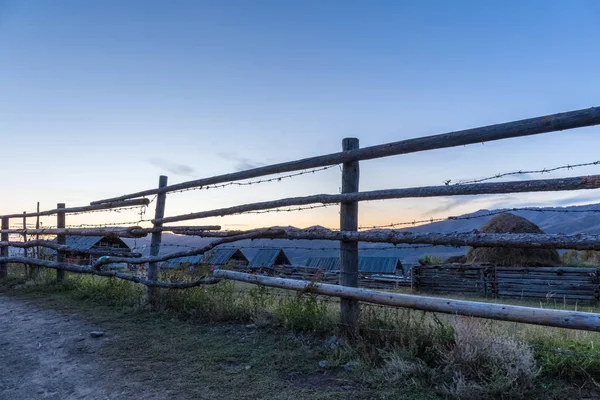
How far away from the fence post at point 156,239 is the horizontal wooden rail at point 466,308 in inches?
107

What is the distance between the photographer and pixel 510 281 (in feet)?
65.8

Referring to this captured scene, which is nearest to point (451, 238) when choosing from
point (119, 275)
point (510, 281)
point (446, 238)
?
point (446, 238)

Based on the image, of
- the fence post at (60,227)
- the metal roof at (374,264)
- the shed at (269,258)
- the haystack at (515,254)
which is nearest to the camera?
the fence post at (60,227)

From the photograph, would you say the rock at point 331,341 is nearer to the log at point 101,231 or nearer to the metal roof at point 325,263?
the log at point 101,231

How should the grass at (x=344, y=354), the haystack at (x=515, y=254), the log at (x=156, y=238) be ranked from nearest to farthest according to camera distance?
the grass at (x=344, y=354)
the log at (x=156, y=238)
the haystack at (x=515, y=254)

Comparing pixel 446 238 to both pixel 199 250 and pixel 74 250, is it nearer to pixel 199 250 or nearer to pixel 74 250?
pixel 199 250

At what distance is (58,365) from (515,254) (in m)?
24.2

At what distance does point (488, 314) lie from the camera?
10.1 ft

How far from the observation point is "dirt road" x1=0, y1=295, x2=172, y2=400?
3.24 m

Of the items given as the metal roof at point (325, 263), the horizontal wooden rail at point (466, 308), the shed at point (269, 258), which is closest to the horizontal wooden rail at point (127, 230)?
the horizontal wooden rail at point (466, 308)

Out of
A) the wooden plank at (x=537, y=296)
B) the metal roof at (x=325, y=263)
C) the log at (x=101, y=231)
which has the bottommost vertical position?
the metal roof at (x=325, y=263)

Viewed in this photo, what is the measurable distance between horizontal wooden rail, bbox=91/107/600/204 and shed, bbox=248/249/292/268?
29408 millimetres

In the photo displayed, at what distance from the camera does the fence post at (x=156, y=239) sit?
252 inches

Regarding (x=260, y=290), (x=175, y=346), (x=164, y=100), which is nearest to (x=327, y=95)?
(x=164, y=100)
